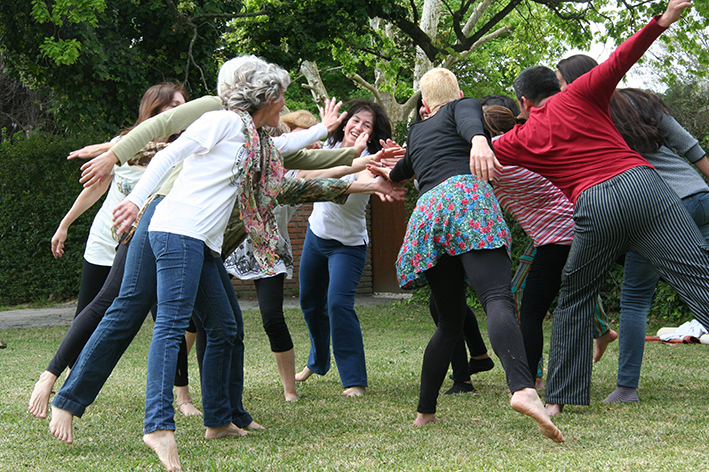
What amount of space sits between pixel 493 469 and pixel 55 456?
6.50ft

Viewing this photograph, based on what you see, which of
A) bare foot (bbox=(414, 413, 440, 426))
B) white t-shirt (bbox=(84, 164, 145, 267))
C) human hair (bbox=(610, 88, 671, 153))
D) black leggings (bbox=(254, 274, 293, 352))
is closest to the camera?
bare foot (bbox=(414, 413, 440, 426))

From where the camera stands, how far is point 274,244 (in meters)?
3.40

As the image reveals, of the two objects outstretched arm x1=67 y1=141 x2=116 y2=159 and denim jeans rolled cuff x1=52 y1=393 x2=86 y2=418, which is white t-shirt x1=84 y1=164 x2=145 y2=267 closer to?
outstretched arm x1=67 y1=141 x2=116 y2=159

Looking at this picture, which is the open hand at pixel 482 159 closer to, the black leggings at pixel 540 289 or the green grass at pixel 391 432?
the black leggings at pixel 540 289

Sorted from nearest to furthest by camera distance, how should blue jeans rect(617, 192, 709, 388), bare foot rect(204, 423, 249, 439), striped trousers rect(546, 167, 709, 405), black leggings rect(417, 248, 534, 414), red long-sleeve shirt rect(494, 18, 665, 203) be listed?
black leggings rect(417, 248, 534, 414)
striped trousers rect(546, 167, 709, 405)
red long-sleeve shirt rect(494, 18, 665, 203)
bare foot rect(204, 423, 249, 439)
blue jeans rect(617, 192, 709, 388)

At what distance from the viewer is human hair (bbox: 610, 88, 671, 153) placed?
3.79 meters

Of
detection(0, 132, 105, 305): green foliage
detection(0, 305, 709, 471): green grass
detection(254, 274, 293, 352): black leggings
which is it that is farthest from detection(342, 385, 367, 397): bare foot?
detection(0, 132, 105, 305): green foliage

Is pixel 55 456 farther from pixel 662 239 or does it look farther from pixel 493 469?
pixel 662 239

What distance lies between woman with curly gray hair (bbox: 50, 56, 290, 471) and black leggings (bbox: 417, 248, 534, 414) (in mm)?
890

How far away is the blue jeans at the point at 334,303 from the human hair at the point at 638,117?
190cm

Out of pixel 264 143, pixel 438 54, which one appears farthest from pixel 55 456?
pixel 438 54

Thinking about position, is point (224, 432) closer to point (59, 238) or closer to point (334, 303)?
point (334, 303)

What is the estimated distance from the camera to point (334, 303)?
15.3 feet

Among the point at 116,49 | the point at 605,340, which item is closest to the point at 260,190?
the point at 605,340
